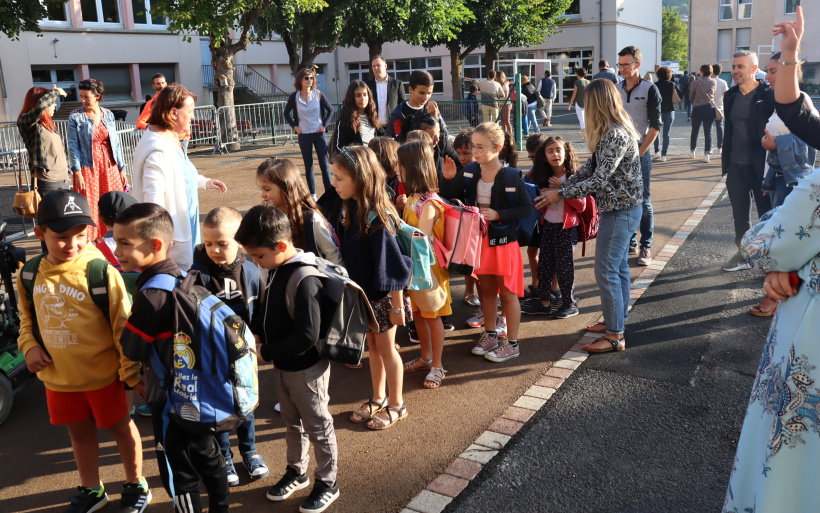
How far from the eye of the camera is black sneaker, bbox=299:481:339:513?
3348 millimetres

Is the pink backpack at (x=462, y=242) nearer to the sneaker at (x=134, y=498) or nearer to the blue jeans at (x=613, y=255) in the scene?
the blue jeans at (x=613, y=255)

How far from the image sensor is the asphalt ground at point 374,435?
3.56 metres

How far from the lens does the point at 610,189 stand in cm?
496

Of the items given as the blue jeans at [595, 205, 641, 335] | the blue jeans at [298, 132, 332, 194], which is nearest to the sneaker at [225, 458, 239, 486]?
the blue jeans at [595, 205, 641, 335]

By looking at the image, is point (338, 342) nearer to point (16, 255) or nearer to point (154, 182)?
point (154, 182)

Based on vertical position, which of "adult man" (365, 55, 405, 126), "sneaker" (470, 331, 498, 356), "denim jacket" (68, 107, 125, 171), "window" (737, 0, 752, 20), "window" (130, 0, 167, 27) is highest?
"window" (737, 0, 752, 20)

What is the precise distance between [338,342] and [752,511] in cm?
188

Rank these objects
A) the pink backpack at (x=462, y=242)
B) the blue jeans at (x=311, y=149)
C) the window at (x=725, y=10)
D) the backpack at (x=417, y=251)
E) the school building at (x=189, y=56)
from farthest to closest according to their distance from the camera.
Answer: the window at (x=725, y=10) → the school building at (x=189, y=56) → the blue jeans at (x=311, y=149) → the pink backpack at (x=462, y=242) → the backpack at (x=417, y=251)

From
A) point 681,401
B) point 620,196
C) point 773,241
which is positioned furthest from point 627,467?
point 620,196

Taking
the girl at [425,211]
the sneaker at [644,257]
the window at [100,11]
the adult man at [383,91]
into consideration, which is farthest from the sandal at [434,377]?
the window at [100,11]

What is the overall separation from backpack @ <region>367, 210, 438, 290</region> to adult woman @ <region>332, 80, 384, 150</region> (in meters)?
3.80

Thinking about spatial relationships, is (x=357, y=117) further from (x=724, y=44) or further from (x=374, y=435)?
(x=724, y=44)

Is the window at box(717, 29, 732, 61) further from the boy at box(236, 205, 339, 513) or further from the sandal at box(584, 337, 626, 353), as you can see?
the boy at box(236, 205, 339, 513)

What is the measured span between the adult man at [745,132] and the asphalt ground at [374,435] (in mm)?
2034
